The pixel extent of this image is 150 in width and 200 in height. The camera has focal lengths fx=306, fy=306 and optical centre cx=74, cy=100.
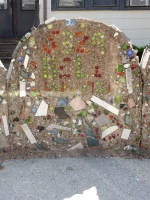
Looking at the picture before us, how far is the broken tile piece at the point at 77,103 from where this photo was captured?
3758mm

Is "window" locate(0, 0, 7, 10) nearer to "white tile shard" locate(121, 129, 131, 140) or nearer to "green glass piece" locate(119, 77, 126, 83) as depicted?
"green glass piece" locate(119, 77, 126, 83)

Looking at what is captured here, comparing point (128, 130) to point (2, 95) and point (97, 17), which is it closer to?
point (2, 95)

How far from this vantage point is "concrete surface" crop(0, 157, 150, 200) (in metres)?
3.00

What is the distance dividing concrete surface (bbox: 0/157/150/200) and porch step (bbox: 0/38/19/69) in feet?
12.9

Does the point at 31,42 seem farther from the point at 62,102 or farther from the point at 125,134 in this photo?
the point at 125,134

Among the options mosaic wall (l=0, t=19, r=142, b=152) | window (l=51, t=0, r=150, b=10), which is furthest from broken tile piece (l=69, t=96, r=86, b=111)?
window (l=51, t=0, r=150, b=10)

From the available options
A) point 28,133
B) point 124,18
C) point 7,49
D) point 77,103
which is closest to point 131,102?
point 77,103

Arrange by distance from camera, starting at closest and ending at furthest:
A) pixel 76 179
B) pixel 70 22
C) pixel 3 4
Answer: pixel 76 179 → pixel 70 22 → pixel 3 4

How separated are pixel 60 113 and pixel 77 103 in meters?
0.24

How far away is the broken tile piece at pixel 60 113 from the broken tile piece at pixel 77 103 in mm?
133

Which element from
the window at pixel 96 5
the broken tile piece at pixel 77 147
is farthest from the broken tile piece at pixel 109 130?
the window at pixel 96 5

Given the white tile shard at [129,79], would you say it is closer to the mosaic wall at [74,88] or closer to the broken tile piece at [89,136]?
the mosaic wall at [74,88]

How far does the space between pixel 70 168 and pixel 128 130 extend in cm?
87

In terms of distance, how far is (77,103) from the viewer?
376 cm
